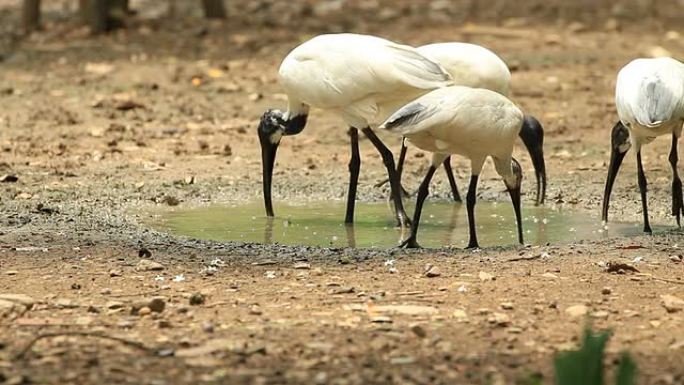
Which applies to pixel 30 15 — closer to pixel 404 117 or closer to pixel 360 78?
pixel 360 78

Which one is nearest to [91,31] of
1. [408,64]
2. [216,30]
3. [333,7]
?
[216,30]

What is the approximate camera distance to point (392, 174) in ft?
29.6

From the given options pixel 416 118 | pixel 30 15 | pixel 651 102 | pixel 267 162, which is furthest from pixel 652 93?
pixel 30 15

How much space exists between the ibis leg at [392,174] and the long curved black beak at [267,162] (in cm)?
86

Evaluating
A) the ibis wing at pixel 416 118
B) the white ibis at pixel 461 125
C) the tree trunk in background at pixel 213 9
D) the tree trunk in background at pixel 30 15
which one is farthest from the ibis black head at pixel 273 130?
the tree trunk in background at pixel 213 9

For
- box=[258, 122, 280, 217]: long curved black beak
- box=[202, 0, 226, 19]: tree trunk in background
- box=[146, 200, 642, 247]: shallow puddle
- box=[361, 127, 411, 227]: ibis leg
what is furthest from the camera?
box=[202, 0, 226, 19]: tree trunk in background

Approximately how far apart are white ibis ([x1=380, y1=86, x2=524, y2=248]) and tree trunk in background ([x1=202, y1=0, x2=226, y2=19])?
34.7 ft

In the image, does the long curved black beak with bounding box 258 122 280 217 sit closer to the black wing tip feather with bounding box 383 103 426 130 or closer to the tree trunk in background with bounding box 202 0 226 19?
the black wing tip feather with bounding box 383 103 426 130

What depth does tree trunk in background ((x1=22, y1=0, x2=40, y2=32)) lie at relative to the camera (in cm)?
1788

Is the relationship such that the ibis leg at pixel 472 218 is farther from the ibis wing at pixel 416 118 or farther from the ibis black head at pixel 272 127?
the ibis black head at pixel 272 127

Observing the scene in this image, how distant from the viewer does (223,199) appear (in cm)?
1008

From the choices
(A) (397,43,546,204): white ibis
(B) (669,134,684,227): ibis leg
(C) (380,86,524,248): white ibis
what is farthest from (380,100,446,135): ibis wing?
(B) (669,134,684,227): ibis leg

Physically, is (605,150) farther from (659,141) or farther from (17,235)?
(17,235)

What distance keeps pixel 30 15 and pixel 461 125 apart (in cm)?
1123
